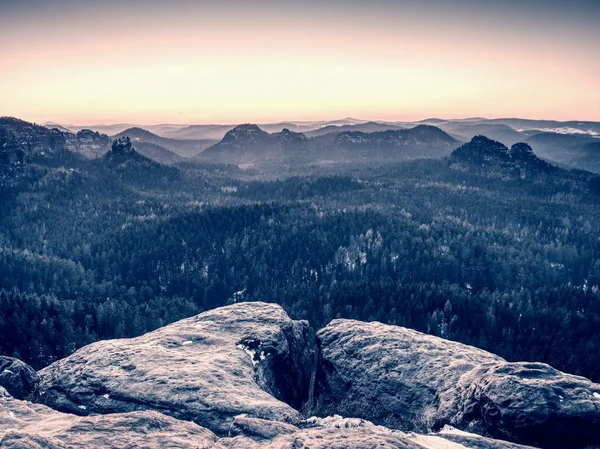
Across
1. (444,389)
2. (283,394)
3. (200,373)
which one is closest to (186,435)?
(200,373)

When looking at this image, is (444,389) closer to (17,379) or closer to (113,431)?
(113,431)

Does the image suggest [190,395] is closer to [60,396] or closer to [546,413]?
[60,396]

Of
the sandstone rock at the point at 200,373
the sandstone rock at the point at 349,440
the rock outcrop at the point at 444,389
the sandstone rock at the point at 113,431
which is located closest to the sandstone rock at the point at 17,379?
the sandstone rock at the point at 200,373

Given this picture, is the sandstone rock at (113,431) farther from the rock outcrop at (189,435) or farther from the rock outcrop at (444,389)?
the rock outcrop at (444,389)

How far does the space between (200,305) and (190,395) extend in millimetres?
140031

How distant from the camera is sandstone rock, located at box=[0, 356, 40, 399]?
170 feet

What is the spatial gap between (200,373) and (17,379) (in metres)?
22.4

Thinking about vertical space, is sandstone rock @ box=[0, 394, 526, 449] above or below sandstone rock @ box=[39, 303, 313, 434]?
above

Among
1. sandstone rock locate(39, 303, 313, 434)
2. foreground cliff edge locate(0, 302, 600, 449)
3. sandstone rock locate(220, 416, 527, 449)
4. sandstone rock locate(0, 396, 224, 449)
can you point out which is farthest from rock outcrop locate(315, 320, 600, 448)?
sandstone rock locate(0, 396, 224, 449)

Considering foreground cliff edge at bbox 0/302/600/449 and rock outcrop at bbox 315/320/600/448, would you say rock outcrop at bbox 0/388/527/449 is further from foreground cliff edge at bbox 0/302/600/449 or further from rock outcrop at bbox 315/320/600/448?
rock outcrop at bbox 315/320/600/448

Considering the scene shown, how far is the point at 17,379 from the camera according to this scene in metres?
52.9

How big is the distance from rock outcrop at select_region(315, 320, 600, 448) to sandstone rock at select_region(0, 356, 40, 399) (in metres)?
35.5

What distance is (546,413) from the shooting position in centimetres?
4103

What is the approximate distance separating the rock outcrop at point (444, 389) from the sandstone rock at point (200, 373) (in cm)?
688
